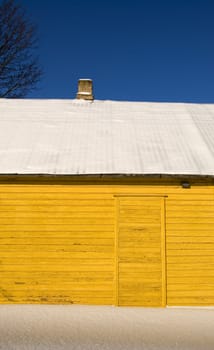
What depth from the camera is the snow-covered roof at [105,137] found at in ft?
29.7

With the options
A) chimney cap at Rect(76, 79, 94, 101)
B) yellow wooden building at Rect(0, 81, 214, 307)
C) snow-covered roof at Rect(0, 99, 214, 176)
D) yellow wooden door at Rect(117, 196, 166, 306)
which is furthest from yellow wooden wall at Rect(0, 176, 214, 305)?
chimney cap at Rect(76, 79, 94, 101)

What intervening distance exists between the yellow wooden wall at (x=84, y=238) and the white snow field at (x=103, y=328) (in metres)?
0.40

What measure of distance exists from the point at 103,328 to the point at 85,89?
29.7 feet

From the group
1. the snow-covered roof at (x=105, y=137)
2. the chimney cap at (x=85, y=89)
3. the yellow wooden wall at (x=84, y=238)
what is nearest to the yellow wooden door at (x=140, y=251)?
the yellow wooden wall at (x=84, y=238)

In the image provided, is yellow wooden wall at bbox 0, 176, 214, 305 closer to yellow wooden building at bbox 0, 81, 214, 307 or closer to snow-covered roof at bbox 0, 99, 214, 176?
yellow wooden building at bbox 0, 81, 214, 307

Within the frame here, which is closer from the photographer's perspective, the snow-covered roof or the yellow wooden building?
the yellow wooden building

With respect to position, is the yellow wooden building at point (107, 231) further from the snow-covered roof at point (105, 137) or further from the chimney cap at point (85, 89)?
the chimney cap at point (85, 89)

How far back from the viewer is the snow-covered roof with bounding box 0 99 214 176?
9062 mm

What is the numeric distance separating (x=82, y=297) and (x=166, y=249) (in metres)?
2.07

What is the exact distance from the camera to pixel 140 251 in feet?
28.7

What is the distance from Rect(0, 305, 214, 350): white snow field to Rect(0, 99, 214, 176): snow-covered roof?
9.42 ft

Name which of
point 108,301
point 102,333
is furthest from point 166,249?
point 102,333

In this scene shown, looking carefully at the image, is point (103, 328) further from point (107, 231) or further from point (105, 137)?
point (105, 137)

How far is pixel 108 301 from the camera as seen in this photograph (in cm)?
856
